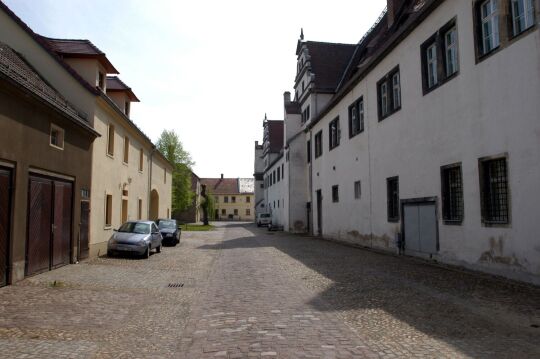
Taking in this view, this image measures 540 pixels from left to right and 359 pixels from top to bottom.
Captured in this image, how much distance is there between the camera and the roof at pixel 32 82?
11.1m

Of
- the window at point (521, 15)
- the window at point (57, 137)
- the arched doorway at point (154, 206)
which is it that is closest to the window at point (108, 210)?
the window at point (57, 137)

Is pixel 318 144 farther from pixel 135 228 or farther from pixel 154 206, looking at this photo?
pixel 135 228

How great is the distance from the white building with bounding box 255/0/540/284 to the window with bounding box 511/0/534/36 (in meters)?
0.03

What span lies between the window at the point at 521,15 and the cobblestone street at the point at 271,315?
599 centimetres

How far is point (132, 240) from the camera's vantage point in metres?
17.7

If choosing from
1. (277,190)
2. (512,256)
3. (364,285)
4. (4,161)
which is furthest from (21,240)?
(277,190)

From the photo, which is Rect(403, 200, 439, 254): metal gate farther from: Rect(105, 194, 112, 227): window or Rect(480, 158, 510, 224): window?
Rect(105, 194, 112, 227): window

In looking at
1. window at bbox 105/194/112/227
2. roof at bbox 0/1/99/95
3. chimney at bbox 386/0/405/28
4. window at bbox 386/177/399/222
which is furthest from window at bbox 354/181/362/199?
roof at bbox 0/1/99/95

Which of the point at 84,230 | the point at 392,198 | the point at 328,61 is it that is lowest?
the point at 84,230

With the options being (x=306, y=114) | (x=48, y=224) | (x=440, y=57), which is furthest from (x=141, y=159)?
(x=440, y=57)

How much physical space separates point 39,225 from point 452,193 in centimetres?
1197

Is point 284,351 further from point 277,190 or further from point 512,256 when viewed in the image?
point 277,190

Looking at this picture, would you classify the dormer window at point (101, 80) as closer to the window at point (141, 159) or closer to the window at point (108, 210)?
the window at point (108, 210)

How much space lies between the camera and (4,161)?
10414mm
